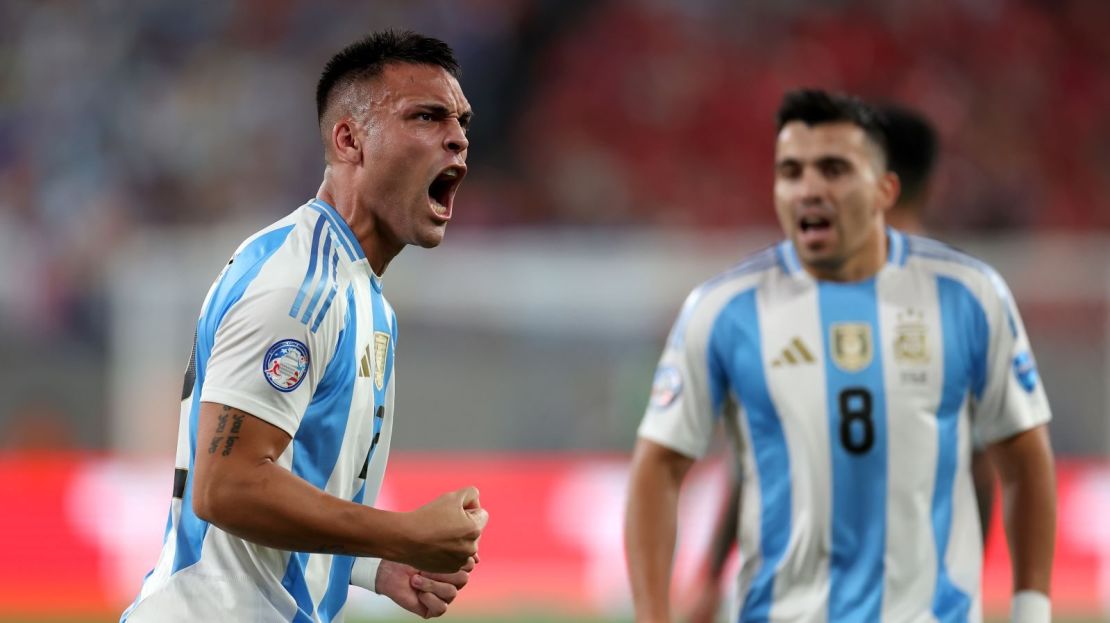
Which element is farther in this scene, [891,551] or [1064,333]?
[1064,333]

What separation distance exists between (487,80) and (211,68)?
8.29 feet

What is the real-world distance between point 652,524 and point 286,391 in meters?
1.68

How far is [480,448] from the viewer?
34.6 feet

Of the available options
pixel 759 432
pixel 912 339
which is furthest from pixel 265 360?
pixel 912 339

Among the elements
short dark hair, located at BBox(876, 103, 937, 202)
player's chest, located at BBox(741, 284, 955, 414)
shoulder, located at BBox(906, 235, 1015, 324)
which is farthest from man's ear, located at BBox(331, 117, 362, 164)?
short dark hair, located at BBox(876, 103, 937, 202)

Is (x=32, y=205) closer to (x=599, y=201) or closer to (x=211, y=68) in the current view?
(x=211, y=68)

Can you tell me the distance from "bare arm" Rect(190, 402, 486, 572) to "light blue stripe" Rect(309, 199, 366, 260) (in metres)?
Result: 0.51

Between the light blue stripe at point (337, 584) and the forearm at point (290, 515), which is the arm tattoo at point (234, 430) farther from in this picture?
the light blue stripe at point (337, 584)

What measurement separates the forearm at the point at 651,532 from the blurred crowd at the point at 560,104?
8.20 meters

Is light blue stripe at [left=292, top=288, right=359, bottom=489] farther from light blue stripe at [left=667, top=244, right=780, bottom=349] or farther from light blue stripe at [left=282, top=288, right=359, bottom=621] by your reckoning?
light blue stripe at [left=667, top=244, right=780, bottom=349]

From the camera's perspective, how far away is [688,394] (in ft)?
13.9

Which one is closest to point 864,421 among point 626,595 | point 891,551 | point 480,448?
point 891,551

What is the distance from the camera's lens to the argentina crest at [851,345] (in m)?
4.19

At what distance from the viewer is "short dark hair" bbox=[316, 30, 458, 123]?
3.18 metres
